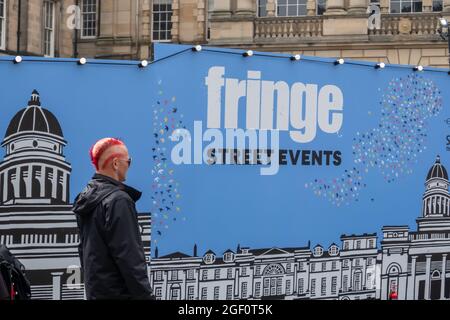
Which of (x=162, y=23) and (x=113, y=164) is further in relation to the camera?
(x=162, y=23)

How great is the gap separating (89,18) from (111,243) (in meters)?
30.5

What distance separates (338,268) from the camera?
9.02 metres

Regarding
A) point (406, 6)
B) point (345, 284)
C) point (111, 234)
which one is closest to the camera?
point (111, 234)

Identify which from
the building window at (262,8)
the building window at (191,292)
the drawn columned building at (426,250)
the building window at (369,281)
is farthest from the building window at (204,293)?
the building window at (262,8)

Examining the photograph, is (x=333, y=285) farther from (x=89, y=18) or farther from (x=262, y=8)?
(x=89, y=18)

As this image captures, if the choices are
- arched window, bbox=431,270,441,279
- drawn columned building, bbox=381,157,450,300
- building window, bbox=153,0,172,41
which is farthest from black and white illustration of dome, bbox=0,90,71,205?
building window, bbox=153,0,172,41

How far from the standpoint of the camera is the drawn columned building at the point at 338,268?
26.5ft

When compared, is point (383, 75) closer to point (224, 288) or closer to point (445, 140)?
point (445, 140)

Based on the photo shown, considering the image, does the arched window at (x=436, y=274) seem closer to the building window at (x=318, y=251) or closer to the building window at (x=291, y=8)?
the building window at (x=318, y=251)

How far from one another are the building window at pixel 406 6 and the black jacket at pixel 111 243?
84.9 ft

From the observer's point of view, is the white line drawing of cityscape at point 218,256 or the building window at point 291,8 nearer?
the white line drawing of cityscape at point 218,256

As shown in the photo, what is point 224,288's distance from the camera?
325 inches

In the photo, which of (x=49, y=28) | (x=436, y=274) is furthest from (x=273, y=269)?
(x=49, y=28)
